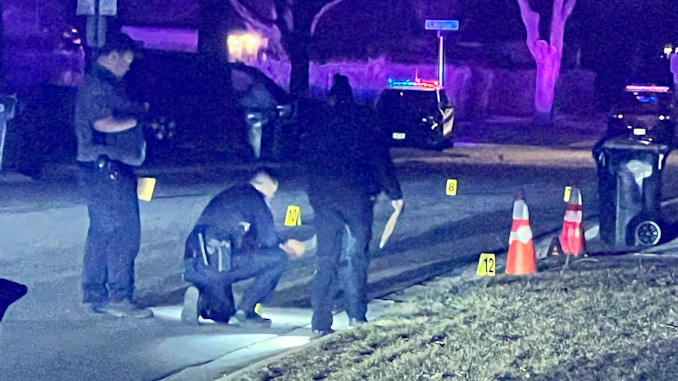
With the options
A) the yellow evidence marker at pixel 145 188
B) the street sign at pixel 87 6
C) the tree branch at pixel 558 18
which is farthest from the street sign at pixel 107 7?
the tree branch at pixel 558 18

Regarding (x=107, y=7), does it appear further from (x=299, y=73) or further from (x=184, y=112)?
(x=184, y=112)

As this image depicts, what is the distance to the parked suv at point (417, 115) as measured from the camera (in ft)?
84.7

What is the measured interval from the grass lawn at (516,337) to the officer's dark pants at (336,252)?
1.16 ft

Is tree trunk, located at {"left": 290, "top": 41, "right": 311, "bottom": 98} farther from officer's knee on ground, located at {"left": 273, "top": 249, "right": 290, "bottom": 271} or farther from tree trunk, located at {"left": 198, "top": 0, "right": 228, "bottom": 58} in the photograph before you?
officer's knee on ground, located at {"left": 273, "top": 249, "right": 290, "bottom": 271}

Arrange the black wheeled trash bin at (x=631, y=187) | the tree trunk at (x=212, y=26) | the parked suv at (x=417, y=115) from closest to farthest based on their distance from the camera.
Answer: the black wheeled trash bin at (x=631, y=187), the parked suv at (x=417, y=115), the tree trunk at (x=212, y=26)

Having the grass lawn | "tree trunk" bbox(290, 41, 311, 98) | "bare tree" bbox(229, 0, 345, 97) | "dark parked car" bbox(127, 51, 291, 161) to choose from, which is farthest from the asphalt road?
"bare tree" bbox(229, 0, 345, 97)

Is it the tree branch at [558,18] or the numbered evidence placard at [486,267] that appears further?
the tree branch at [558,18]

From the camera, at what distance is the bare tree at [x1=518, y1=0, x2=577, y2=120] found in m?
42.3

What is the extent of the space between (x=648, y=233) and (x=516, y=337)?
5.29 m

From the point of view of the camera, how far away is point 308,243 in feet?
28.5

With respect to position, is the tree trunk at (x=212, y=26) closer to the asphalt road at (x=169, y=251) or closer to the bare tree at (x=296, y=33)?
the bare tree at (x=296, y=33)

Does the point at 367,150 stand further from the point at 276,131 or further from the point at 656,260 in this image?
the point at 276,131

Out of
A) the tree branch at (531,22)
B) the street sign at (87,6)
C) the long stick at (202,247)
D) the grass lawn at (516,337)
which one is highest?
the street sign at (87,6)

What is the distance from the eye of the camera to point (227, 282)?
8.08 metres
